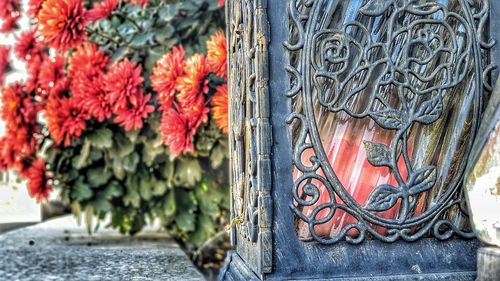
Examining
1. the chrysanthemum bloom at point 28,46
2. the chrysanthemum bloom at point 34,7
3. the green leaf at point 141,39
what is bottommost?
the green leaf at point 141,39

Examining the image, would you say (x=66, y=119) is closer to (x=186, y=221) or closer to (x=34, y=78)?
(x=34, y=78)

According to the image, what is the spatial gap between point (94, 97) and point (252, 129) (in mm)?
919

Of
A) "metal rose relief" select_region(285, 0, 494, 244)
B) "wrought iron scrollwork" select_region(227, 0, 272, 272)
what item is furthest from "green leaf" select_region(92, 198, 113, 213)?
"metal rose relief" select_region(285, 0, 494, 244)

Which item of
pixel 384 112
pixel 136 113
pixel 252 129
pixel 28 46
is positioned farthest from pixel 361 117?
pixel 28 46

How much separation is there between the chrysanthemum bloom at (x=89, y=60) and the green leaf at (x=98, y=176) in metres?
0.31

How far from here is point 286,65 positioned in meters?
1.08

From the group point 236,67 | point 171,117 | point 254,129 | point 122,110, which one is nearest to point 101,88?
point 122,110

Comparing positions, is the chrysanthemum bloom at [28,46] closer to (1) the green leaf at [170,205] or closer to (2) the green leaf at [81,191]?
(2) the green leaf at [81,191]

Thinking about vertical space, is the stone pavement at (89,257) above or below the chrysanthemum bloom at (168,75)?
below

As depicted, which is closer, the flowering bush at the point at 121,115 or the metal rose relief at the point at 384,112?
the metal rose relief at the point at 384,112

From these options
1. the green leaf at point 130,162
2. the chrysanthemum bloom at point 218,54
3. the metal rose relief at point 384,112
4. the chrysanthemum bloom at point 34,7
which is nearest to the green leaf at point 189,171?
the green leaf at point 130,162

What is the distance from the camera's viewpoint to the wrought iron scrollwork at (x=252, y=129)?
41.8 inches

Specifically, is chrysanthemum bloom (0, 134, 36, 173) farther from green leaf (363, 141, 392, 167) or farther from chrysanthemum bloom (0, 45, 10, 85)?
green leaf (363, 141, 392, 167)

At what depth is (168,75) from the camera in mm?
1793
